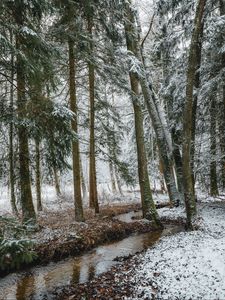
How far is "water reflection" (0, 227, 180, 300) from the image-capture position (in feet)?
20.7

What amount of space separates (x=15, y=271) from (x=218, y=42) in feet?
34.8

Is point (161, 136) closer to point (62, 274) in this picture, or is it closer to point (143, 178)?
point (143, 178)

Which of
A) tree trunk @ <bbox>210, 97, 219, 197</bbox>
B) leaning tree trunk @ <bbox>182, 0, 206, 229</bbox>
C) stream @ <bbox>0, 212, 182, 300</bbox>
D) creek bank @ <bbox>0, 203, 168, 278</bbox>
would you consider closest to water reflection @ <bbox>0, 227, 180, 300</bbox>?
stream @ <bbox>0, 212, 182, 300</bbox>

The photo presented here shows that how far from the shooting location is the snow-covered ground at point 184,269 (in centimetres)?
503

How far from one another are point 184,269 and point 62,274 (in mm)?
3021

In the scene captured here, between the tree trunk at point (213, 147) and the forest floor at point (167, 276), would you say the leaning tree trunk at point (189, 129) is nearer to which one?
the forest floor at point (167, 276)

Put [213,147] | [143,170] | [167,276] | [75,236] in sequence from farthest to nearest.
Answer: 1. [213,147]
2. [143,170]
3. [75,236]
4. [167,276]

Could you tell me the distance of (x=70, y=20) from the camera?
10.7 meters

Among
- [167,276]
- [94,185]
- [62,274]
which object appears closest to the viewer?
[167,276]

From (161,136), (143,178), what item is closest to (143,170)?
(143,178)

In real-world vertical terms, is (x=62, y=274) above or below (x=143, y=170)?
below

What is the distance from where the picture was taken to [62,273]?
7.24 meters

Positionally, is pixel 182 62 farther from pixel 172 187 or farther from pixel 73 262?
pixel 73 262

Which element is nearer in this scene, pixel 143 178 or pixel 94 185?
pixel 143 178
